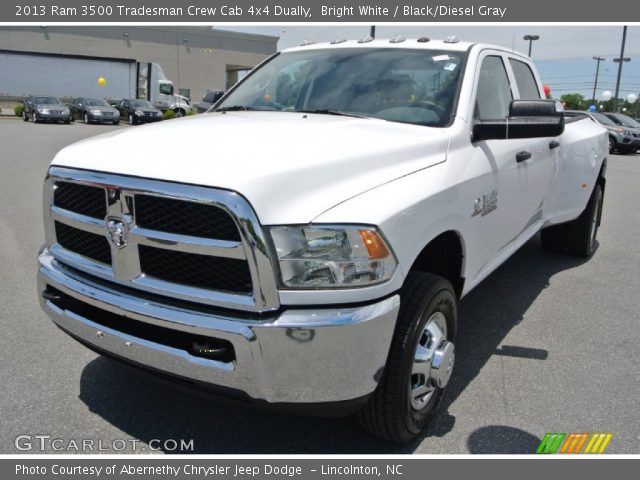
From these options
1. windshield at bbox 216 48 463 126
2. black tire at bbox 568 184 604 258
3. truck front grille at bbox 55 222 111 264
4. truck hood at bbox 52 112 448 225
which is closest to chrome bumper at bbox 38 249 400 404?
truck front grille at bbox 55 222 111 264

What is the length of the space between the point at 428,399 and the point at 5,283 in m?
3.70

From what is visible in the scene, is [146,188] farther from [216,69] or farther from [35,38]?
[216,69]

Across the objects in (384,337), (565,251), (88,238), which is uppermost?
(88,238)

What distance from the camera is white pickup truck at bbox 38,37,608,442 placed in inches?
86.3

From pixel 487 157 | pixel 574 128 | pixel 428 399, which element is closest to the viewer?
pixel 428 399

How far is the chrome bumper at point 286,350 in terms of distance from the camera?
2.17 metres

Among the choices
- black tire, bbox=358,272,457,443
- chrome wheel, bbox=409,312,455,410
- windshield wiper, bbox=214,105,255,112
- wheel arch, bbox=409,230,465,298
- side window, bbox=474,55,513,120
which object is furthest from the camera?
windshield wiper, bbox=214,105,255,112

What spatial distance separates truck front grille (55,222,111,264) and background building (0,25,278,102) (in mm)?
50303

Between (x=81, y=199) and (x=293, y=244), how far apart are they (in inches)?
42.6

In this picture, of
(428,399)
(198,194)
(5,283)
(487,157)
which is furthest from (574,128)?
(5,283)

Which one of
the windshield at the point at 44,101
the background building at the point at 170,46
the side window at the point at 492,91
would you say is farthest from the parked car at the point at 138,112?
the side window at the point at 492,91

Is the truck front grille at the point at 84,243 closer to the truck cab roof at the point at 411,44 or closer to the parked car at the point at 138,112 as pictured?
the truck cab roof at the point at 411,44

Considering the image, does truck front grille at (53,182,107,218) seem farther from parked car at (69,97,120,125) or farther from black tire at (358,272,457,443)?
parked car at (69,97,120,125)
